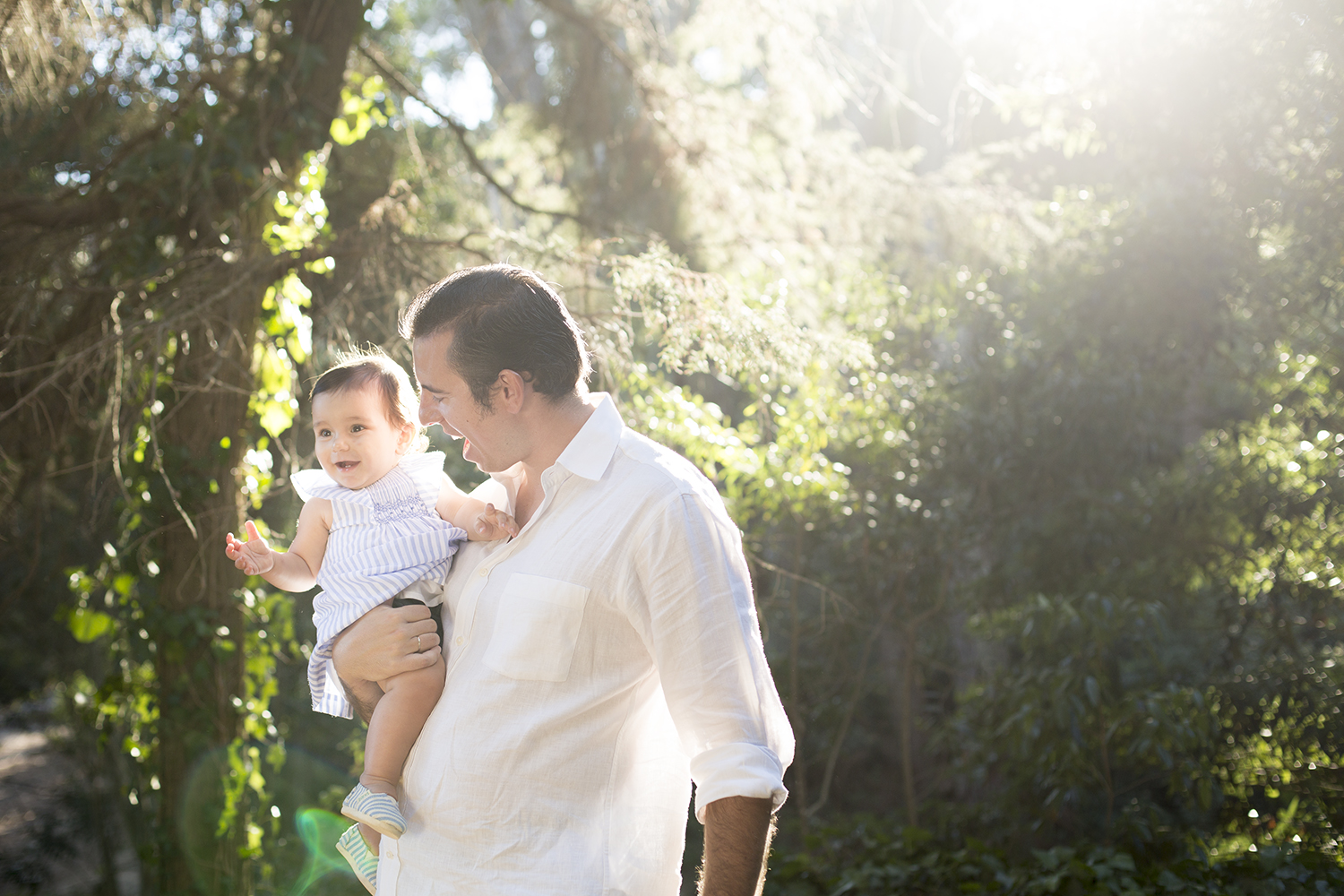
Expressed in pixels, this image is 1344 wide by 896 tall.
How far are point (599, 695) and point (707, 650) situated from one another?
0.18m

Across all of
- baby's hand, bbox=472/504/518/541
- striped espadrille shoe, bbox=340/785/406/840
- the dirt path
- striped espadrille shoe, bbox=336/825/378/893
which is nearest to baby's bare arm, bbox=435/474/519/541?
baby's hand, bbox=472/504/518/541

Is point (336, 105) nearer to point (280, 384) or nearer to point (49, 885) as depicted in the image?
point (280, 384)

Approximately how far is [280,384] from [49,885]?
668 cm

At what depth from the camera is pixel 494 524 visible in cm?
158

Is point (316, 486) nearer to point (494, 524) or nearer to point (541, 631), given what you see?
point (494, 524)

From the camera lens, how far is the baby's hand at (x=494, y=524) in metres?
1.54

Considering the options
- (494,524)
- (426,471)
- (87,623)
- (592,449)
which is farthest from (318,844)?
(592,449)

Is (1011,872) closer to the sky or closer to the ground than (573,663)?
closer to the ground

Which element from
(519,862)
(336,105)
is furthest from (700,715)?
(336,105)

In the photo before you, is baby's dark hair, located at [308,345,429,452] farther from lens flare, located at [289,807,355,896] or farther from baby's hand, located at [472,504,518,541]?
lens flare, located at [289,807,355,896]

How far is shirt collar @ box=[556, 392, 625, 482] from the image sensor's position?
4.57 ft

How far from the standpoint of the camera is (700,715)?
1.27 metres

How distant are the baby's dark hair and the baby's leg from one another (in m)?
0.57

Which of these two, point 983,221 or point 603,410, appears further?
point 983,221
